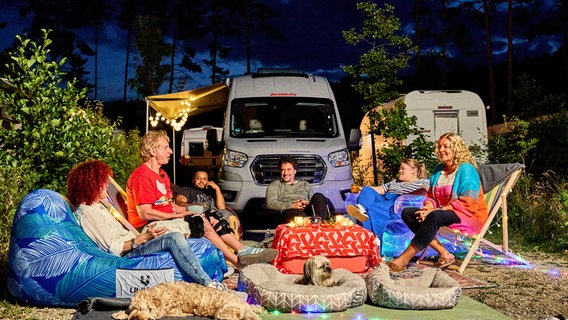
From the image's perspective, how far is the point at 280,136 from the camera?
10297 mm

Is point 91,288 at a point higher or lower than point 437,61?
lower

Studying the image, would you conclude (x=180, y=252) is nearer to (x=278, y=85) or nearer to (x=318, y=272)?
(x=318, y=272)

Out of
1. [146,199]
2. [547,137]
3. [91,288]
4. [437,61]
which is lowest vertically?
[91,288]

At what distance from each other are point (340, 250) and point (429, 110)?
9.61m

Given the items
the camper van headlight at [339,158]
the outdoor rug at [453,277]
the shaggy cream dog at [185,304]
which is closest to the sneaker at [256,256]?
the outdoor rug at [453,277]

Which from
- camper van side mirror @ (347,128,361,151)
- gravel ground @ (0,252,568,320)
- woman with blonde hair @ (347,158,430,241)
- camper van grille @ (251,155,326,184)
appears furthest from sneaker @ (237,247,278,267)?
camper van side mirror @ (347,128,361,151)

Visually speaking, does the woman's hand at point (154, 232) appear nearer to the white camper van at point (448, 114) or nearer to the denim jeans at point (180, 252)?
the denim jeans at point (180, 252)

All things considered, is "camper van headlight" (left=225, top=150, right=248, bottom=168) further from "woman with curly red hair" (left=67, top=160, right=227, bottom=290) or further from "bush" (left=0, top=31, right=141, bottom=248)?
"woman with curly red hair" (left=67, top=160, right=227, bottom=290)

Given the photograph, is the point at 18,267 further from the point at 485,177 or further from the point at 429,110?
the point at 429,110

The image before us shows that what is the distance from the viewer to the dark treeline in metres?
28.7

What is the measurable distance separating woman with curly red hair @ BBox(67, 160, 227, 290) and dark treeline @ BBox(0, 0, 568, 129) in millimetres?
23902

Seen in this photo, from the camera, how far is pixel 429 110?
15.5 m

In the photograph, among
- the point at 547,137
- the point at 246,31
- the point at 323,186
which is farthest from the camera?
the point at 246,31

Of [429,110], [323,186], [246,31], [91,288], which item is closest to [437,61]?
[246,31]
